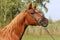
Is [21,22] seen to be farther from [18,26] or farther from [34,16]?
[34,16]

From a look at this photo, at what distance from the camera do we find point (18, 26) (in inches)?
344

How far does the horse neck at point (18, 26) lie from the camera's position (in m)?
8.62

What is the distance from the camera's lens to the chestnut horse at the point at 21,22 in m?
8.58

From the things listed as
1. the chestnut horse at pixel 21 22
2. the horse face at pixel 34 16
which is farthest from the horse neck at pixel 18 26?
the horse face at pixel 34 16

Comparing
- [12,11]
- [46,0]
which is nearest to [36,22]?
[12,11]

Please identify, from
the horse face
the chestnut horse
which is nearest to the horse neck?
the chestnut horse

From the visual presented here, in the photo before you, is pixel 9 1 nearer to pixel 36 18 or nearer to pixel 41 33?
pixel 41 33

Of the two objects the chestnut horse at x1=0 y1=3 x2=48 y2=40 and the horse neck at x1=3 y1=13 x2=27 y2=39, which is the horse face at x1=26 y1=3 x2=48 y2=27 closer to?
the chestnut horse at x1=0 y1=3 x2=48 y2=40

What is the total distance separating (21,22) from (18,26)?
0.14m

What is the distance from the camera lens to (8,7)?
28469 mm

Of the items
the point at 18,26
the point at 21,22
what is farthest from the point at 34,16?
the point at 18,26

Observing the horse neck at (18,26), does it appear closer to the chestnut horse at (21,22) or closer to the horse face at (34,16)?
the chestnut horse at (21,22)

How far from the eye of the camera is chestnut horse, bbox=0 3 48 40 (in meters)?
8.58

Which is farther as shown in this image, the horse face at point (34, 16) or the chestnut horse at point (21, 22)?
the horse face at point (34, 16)
